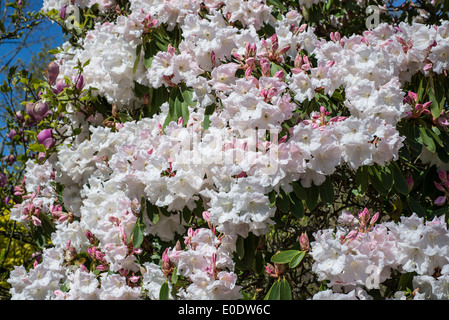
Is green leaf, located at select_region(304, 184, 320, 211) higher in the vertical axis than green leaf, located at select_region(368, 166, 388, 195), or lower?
lower

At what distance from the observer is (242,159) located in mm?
1515

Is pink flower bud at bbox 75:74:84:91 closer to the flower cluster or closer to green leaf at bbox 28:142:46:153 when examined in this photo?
green leaf at bbox 28:142:46:153

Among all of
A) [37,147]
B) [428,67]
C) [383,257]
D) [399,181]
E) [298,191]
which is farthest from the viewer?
[37,147]

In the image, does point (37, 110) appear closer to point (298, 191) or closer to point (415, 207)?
point (298, 191)

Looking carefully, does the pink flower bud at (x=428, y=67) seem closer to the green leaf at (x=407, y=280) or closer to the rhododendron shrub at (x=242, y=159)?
the rhododendron shrub at (x=242, y=159)

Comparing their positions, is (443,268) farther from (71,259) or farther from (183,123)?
(71,259)

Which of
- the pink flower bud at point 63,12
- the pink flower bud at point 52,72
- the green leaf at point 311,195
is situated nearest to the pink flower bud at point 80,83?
the pink flower bud at point 52,72

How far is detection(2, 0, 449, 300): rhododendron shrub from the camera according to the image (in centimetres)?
148

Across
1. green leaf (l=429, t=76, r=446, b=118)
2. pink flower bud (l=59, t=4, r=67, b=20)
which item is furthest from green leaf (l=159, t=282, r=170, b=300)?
pink flower bud (l=59, t=4, r=67, b=20)

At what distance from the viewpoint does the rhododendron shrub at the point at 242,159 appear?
1.48 m

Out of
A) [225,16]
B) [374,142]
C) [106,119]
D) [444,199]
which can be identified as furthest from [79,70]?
[444,199]

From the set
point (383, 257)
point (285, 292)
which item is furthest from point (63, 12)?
point (383, 257)
